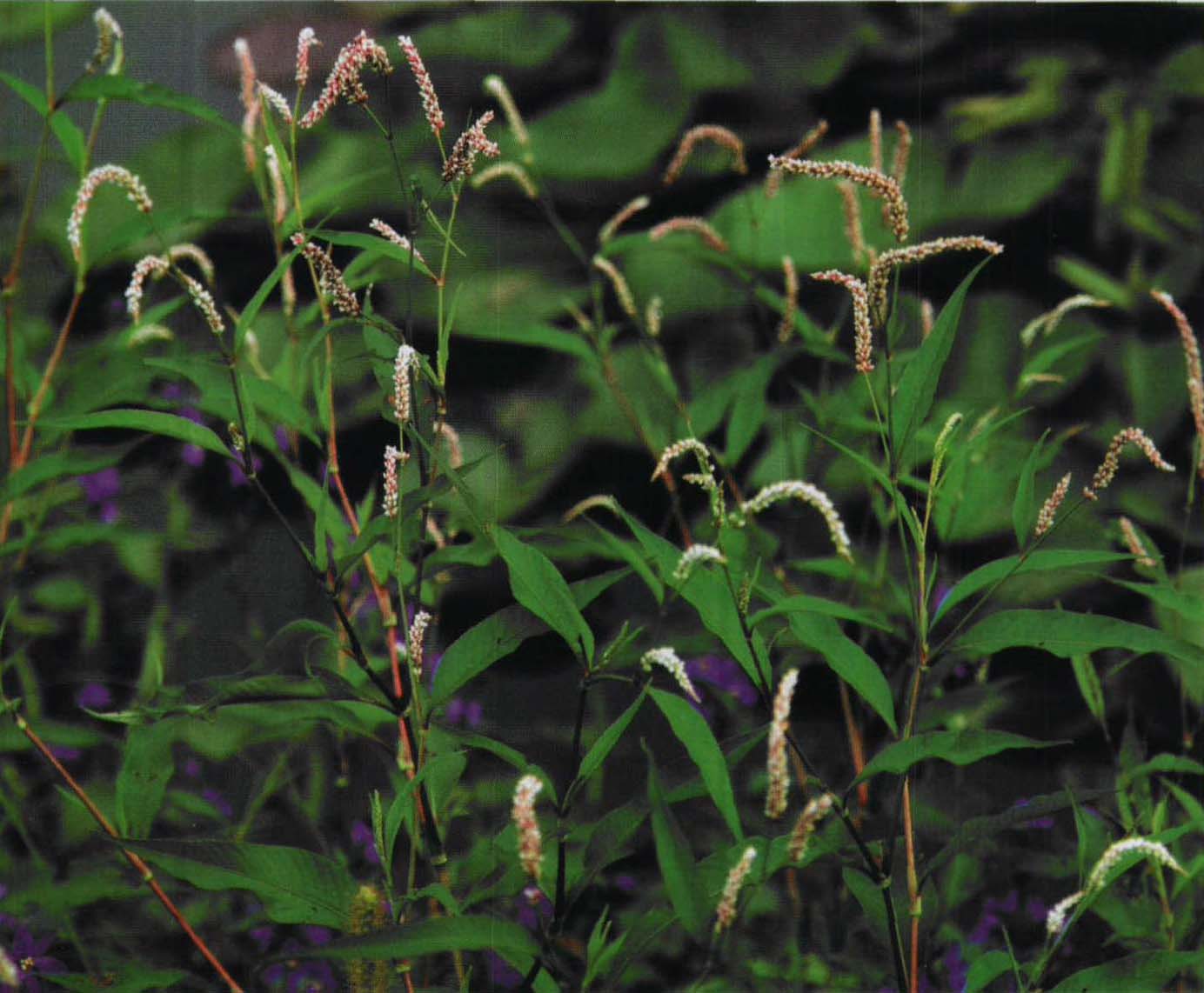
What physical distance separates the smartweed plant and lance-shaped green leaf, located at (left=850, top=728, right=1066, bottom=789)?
0.12m

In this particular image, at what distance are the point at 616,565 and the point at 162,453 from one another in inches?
18.2

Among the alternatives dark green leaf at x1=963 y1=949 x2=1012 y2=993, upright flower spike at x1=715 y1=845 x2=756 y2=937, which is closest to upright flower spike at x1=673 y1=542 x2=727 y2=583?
upright flower spike at x1=715 y1=845 x2=756 y2=937

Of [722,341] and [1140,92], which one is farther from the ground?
[1140,92]

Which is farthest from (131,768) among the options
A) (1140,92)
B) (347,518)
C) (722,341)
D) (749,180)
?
(1140,92)

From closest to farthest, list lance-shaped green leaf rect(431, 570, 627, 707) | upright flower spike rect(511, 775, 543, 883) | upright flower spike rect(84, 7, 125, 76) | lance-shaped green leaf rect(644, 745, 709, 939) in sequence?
upright flower spike rect(511, 775, 543, 883), lance-shaped green leaf rect(644, 745, 709, 939), lance-shaped green leaf rect(431, 570, 627, 707), upright flower spike rect(84, 7, 125, 76)

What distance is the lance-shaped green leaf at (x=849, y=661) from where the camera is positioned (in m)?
0.85

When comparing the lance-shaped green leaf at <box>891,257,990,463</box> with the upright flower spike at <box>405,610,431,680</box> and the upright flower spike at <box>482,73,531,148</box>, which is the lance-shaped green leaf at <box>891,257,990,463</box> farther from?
the upright flower spike at <box>482,73,531,148</box>

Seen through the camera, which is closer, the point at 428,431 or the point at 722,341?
the point at 428,431

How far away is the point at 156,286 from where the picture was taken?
122 centimetres

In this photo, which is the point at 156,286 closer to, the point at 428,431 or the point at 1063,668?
the point at 428,431

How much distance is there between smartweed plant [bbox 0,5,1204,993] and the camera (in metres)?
1.01

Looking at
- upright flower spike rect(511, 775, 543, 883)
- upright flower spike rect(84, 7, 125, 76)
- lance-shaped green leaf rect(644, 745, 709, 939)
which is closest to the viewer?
upright flower spike rect(511, 775, 543, 883)

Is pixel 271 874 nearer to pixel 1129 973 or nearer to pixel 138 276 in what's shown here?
pixel 138 276

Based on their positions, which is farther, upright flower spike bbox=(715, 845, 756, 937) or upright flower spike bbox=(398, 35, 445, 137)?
upright flower spike bbox=(398, 35, 445, 137)
